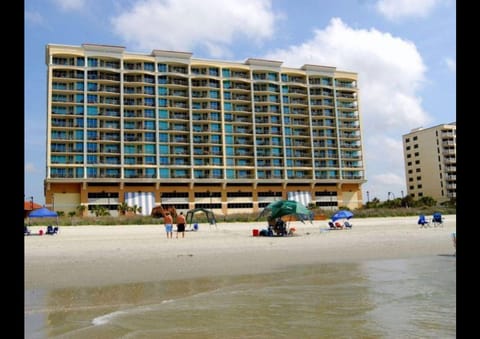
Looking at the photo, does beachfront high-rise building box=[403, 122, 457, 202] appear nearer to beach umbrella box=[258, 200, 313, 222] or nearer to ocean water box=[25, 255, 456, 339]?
beach umbrella box=[258, 200, 313, 222]

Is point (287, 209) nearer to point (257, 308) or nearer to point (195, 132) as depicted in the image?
point (257, 308)

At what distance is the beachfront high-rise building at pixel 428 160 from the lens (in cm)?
9806

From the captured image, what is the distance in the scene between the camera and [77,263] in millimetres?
14180

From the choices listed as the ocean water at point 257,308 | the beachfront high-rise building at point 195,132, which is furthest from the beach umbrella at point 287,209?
the beachfront high-rise building at point 195,132

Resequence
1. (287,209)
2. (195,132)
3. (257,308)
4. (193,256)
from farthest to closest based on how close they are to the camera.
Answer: (195,132) < (287,209) < (193,256) < (257,308)

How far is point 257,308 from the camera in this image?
7625 millimetres

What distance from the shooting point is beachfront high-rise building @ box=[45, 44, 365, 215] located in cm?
6475

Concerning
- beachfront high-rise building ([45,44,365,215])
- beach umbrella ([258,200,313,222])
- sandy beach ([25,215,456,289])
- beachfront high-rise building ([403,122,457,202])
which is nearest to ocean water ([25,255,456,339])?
sandy beach ([25,215,456,289])

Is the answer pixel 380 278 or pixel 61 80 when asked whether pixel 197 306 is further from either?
pixel 61 80

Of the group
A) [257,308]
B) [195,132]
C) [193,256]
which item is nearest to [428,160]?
[195,132]

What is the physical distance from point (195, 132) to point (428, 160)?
63.9 m

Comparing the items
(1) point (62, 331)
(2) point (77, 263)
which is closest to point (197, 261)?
(2) point (77, 263)

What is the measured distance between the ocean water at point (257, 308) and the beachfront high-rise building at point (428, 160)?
95.5 metres

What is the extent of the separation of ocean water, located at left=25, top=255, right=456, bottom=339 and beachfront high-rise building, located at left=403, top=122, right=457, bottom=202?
95.5 metres
